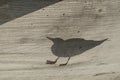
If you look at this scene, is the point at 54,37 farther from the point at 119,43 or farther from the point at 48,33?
the point at 119,43

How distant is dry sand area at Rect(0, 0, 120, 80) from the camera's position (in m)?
2.20

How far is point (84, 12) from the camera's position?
236cm

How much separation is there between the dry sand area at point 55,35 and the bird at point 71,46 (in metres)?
0.02

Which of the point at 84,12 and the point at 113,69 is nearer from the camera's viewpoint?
the point at 113,69

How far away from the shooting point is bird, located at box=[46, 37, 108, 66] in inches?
88.8

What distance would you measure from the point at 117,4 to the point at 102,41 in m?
0.24

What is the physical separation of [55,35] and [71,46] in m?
0.10

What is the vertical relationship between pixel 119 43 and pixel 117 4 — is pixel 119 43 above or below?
below

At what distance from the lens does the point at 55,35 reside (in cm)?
233

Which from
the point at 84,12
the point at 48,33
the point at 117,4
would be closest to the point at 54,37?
the point at 48,33

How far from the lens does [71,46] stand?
2.28 m

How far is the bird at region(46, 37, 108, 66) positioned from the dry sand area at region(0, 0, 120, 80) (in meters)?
0.02

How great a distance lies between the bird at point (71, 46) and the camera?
88.8 inches

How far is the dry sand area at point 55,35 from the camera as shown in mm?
2201
